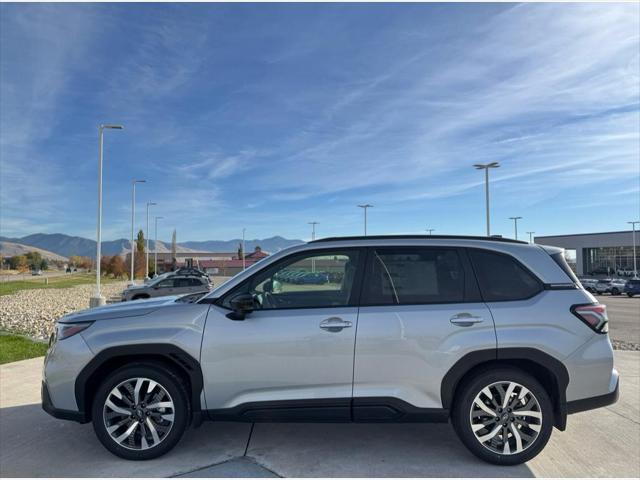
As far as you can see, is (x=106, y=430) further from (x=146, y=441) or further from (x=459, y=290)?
(x=459, y=290)

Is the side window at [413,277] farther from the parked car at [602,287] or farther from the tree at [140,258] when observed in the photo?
the tree at [140,258]

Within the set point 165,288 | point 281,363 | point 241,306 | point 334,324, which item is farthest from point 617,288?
point 241,306

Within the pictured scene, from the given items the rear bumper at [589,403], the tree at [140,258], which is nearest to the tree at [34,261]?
the tree at [140,258]

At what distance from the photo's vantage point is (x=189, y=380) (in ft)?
12.7

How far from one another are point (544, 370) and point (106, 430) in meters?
3.63

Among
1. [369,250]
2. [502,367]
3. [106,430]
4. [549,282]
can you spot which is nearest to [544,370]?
[502,367]

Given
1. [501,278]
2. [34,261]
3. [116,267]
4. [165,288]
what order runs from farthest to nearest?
[34,261] → [116,267] → [165,288] → [501,278]

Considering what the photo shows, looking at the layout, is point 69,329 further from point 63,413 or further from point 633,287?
point 633,287

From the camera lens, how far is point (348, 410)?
12.0ft

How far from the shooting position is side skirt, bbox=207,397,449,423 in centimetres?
367

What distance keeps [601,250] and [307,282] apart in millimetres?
83495

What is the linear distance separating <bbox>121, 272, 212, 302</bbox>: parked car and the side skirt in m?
16.1

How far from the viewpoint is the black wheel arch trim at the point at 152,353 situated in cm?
375

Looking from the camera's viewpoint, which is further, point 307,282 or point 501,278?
point 307,282
